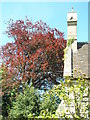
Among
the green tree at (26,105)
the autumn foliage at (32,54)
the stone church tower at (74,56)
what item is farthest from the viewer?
the autumn foliage at (32,54)

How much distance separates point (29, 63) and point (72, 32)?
306 cm

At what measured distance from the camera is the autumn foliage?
8609 mm

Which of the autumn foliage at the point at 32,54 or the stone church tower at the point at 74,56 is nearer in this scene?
the stone church tower at the point at 74,56

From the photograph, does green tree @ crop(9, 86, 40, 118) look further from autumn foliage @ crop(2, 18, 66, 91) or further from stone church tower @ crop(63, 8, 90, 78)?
stone church tower @ crop(63, 8, 90, 78)

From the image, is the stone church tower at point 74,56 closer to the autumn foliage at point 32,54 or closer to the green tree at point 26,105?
the green tree at point 26,105

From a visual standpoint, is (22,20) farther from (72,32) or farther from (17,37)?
(72,32)

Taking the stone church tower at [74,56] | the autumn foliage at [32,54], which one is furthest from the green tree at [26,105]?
the stone church tower at [74,56]

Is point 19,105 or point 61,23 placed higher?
point 61,23

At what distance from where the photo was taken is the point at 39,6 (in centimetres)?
656

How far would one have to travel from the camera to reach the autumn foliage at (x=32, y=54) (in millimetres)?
8609

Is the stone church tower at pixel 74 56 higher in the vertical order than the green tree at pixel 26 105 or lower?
higher

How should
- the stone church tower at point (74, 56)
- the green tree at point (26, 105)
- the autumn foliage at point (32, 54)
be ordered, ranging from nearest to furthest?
the stone church tower at point (74, 56) → the green tree at point (26, 105) → the autumn foliage at point (32, 54)

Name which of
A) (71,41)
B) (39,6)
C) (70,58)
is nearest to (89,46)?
(71,41)

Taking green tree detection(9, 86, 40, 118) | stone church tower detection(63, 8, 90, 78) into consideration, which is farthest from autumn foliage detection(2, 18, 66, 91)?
stone church tower detection(63, 8, 90, 78)
